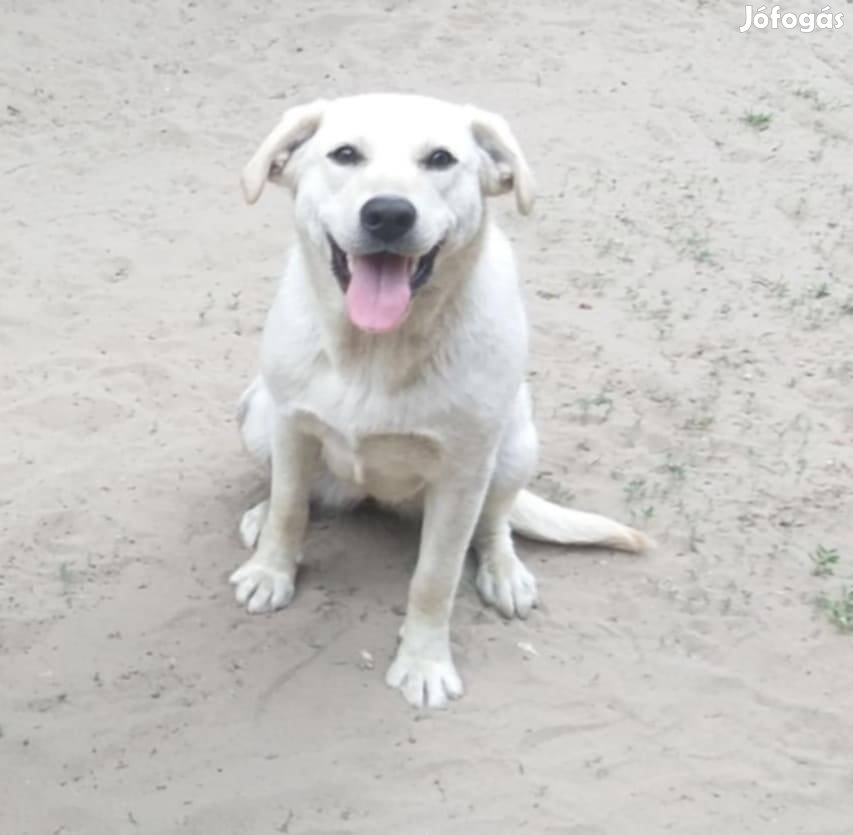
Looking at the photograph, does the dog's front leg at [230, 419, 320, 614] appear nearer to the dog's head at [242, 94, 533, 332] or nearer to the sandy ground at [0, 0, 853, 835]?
the sandy ground at [0, 0, 853, 835]

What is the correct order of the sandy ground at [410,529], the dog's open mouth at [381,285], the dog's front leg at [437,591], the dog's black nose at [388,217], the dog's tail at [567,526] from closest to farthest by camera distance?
1. the dog's black nose at [388,217]
2. the dog's open mouth at [381,285]
3. the sandy ground at [410,529]
4. the dog's front leg at [437,591]
5. the dog's tail at [567,526]

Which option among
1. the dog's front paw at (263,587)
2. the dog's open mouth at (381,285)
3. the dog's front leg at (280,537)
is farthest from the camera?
the dog's front paw at (263,587)

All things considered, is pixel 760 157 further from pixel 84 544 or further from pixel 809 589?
pixel 84 544

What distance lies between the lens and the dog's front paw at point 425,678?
3.73 m

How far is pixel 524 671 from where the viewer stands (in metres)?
3.86

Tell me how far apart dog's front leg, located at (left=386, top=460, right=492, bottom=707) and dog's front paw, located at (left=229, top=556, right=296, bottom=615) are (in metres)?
0.36

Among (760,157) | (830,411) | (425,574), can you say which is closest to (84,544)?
(425,574)

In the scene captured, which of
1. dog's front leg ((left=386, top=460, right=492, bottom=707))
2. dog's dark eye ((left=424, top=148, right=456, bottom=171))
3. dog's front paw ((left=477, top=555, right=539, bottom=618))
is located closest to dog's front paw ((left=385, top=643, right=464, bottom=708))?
dog's front leg ((left=386, top=460, right=492, bottom=707))

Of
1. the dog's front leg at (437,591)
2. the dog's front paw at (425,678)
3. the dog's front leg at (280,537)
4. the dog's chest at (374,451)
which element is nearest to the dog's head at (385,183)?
the dog's chest at (374,451)

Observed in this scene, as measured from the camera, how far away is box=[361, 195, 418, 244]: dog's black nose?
3131 millimetres

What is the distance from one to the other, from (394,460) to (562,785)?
864mm

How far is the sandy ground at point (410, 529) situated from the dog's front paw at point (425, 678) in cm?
5

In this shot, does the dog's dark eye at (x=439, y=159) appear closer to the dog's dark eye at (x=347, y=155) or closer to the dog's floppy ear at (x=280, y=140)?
the dog's dark eye at (x=347, y=155)

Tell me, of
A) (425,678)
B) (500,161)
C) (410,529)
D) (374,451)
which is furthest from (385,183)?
(410,529)
